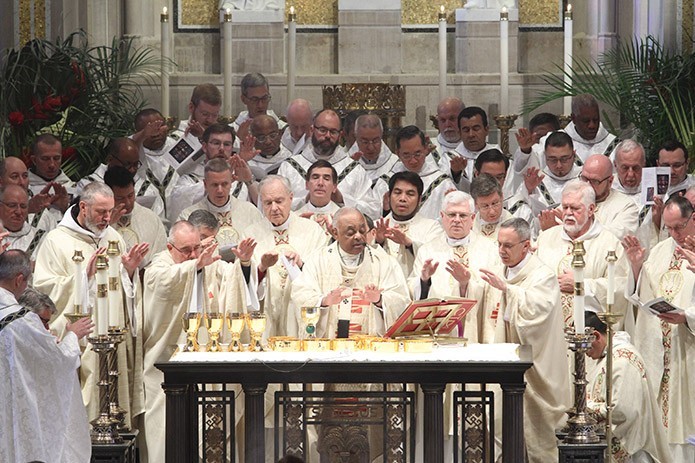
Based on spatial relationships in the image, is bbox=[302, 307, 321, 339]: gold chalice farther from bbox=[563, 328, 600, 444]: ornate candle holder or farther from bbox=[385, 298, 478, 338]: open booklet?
bbox=[563, 328, 600, 444]: ornate candle holder

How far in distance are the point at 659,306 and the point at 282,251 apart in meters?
2.43

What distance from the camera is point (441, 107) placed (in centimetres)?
1275

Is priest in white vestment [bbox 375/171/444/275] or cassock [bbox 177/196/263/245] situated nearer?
priest in white vestment [bbox 375/171/444/275]

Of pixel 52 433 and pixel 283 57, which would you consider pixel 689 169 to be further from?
pixel 52 433

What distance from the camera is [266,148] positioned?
1237 cm

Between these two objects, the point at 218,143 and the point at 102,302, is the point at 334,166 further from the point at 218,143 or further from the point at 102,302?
the point at 102,302

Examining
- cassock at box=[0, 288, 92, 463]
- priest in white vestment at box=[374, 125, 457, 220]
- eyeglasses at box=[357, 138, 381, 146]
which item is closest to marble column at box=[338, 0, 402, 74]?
eyeglasses at box=[357, 138, 381, 146]

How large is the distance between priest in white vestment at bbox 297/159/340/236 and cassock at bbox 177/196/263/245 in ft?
1.15

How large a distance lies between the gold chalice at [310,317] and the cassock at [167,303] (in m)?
0.97

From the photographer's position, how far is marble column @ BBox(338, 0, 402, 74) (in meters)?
14.9

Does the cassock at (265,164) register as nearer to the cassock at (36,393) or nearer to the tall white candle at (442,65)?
the tall white candle at (442,65)

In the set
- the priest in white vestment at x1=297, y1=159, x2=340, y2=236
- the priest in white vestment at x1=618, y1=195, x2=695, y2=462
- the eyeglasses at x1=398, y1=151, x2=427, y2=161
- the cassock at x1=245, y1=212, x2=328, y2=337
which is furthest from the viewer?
the eyeglasses at x1=398, y1=151, x2=427, y2=161

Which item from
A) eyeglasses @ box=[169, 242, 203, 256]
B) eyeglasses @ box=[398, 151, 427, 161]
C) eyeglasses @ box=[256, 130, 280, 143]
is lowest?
eyeglasses @ box=[169, 242, 203, 256]

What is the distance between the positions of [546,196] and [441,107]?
4.33 feet
